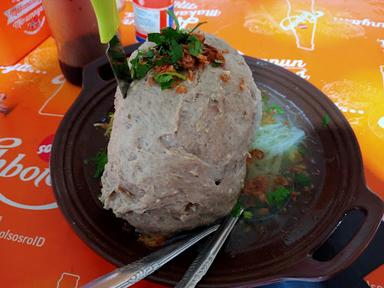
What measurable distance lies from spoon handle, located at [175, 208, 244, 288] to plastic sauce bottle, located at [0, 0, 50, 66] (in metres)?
1.22

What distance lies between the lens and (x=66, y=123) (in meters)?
1.17

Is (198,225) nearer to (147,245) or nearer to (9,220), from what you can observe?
(147,245)

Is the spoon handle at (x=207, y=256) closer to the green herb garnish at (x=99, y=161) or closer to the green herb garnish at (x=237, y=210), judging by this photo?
the green herb garnish at (x=237, y=210)

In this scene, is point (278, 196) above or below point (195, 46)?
below

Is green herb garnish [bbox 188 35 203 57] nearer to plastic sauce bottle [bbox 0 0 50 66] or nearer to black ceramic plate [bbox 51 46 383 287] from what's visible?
black ceramic plate [bbox 51 46 383 287]

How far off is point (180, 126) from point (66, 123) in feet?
1.61

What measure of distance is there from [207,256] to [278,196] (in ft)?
1.04

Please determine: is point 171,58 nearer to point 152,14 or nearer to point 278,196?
point 278,196

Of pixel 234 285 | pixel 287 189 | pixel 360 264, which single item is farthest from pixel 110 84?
pixel 360 264

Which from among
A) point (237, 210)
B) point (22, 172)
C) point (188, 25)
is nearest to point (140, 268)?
point (237, 210)

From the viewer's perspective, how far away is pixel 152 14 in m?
1.58

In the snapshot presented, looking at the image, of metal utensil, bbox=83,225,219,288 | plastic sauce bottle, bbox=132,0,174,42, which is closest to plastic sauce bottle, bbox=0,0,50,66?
plastic sauce bottle, bbox=132,0,174,42

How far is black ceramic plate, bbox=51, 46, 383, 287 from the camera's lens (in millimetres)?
852

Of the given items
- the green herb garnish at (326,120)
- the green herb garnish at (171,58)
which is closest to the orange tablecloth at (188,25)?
the green herb garnish at (326,120)
